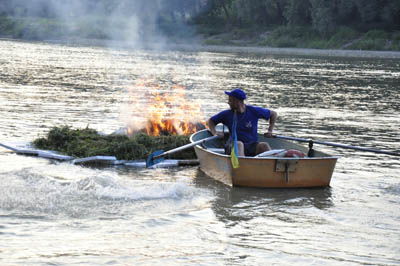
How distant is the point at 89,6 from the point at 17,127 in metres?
18.4

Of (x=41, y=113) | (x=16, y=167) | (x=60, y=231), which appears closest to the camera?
(x=60, y=231)

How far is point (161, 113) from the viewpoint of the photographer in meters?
15.6

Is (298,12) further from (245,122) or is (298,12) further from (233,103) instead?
(233,103)

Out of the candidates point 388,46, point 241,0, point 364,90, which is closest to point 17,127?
point 364,90

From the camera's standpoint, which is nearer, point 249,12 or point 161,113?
point 161,113

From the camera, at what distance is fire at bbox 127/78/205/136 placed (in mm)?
13992

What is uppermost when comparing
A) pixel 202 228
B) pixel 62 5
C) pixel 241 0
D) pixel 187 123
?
pixel 241 0

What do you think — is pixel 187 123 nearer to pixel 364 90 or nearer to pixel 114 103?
pixel 114 103

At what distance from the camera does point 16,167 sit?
37.7 ft

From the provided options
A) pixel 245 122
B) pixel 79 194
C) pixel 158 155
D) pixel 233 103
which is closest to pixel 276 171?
pixel 245 122

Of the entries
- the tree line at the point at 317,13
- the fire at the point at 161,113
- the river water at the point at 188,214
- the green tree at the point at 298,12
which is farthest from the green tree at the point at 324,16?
the river water at the point at 188,214

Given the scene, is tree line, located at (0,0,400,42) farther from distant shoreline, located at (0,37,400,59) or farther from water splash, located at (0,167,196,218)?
water splash, located at (0,167,196,218)

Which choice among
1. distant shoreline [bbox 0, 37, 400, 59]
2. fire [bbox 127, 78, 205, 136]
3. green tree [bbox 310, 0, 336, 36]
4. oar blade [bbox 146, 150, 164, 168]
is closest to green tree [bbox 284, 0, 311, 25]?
green tree [bbox 310, 0, 336, 36]

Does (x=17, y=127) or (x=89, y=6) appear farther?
(x=89, y=6)
